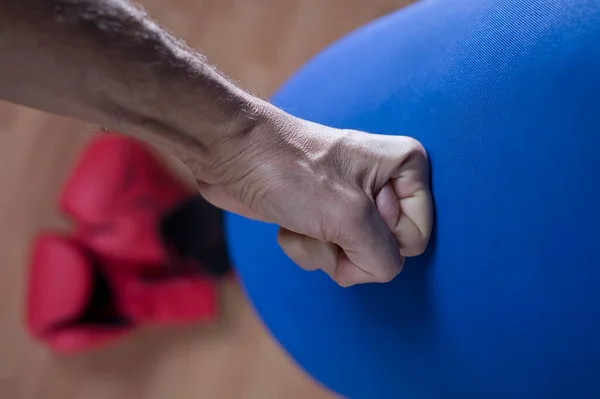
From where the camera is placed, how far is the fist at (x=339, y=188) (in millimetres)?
554

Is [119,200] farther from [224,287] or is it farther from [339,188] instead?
[339,188]

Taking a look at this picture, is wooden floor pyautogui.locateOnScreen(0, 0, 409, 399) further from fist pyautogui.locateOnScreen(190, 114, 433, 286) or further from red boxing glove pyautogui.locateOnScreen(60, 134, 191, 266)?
fist pyautogui.locateOnScreen(190, 114, 433, 286)

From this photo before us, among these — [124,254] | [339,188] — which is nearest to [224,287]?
[124,254]

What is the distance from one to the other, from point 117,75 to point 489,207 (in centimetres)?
35

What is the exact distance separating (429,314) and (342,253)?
11cm

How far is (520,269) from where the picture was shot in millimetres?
536

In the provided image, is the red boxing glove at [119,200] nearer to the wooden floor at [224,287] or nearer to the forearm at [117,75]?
the wooden floor at [224,287]

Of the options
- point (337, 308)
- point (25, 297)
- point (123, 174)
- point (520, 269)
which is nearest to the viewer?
point (520, 269)

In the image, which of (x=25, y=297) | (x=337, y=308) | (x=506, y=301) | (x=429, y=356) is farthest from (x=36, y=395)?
(x=506, y=301)

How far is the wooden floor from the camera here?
1377 millimetres

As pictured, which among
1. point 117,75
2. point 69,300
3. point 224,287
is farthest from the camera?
point 224,287

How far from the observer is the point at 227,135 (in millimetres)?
535

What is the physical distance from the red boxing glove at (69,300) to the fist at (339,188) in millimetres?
807

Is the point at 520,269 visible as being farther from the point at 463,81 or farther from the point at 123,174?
the point at 123,174
